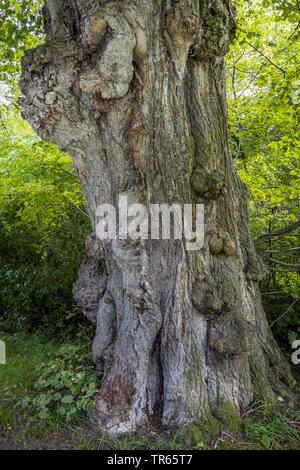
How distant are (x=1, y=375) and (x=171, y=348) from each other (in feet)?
7.08

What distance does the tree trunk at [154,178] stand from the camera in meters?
3.00

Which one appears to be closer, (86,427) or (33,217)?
(86,427)

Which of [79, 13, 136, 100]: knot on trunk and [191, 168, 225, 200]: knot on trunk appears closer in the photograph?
[79, 13, 136, 100]: knot on trunk

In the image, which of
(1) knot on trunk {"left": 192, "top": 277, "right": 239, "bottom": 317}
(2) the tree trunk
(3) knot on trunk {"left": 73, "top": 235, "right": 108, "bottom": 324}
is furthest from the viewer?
(3) knot on trunk {"left": 73, "top": 235, "right": 108, "bottom": 324}

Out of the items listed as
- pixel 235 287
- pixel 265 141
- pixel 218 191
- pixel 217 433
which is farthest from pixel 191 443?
pixel 265 141

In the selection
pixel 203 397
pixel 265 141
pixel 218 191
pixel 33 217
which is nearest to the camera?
pixel 203 397

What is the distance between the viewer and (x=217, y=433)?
2928 mm

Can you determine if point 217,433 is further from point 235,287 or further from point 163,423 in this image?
point 235,287

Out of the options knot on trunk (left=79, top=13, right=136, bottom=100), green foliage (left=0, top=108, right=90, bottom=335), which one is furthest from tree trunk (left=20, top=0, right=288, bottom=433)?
green foliage (left=0, top=108, right=90, bottom=335)

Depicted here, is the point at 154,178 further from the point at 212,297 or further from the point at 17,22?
the point at 17,22

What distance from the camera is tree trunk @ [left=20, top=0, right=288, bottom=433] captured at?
300 centimetres

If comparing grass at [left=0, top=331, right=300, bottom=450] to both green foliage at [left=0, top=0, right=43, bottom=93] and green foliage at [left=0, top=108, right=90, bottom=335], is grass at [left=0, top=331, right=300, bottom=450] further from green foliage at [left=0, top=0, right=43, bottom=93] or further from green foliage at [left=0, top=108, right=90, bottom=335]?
green foliage at [left=0, top=0, right=43, bottom=93]

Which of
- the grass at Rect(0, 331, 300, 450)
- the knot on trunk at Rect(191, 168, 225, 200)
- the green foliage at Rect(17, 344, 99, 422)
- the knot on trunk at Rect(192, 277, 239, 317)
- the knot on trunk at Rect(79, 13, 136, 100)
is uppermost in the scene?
the knot on trunk at Rect(79, 13, 136, 100)

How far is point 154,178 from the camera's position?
3.16 m
